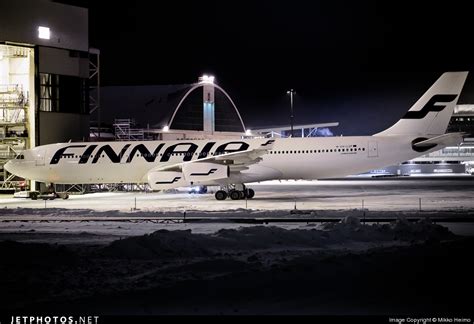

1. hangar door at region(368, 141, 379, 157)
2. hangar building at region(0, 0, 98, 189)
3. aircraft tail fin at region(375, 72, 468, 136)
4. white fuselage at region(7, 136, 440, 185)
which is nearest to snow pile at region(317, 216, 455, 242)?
white fuselage at region(7, 136, 440, 185)

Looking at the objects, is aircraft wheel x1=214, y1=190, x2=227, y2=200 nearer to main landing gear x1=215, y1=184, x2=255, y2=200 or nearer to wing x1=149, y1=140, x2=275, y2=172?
main landing gear x1=215, y1=184, x2=255, y2=200

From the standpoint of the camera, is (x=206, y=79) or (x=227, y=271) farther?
(x=206, y=79)

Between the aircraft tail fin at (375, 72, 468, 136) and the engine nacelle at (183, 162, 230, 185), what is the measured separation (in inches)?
424

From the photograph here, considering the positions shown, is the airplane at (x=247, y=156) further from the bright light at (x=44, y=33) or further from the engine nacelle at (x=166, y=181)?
the bright light at (x=44, y=33)

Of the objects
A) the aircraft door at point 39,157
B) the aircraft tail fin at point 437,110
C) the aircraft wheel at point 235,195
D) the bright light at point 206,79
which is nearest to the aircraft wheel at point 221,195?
the aircraft wheel at point 235,195

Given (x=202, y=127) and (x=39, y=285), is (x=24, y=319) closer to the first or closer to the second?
(x=39, y=285)

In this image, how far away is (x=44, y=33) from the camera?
40.8 metres

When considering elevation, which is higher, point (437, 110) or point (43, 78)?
point (43, 78)

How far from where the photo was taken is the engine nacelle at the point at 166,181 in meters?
34.3

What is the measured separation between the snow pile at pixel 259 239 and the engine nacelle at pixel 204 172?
1651cm

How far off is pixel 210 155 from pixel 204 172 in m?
2.69

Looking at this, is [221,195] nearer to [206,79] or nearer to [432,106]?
[432,106]

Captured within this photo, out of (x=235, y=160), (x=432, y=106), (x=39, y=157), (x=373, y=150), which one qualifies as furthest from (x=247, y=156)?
(x=39, y=157)

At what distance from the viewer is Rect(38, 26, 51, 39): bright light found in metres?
40.4
